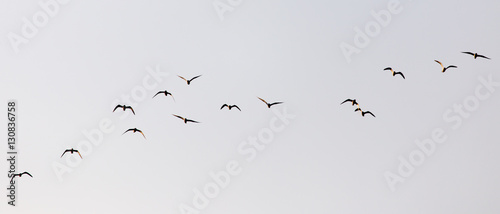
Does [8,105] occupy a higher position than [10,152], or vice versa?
[8,105]

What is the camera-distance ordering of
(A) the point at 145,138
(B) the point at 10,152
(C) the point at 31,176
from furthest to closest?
(A) the point at 145,138 → (C) the point at 31,176 → (B) the point at 10,152

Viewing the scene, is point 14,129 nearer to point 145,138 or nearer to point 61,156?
point 61,156

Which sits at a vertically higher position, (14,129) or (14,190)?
(14,129)

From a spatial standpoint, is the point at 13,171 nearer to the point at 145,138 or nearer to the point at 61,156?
the point at 61,156

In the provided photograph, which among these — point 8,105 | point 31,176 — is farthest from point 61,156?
point 8,105

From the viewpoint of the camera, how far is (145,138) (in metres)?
24.2

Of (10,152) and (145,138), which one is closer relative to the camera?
(10,152)

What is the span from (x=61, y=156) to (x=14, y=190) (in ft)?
7.46

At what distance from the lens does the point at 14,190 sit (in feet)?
70.1

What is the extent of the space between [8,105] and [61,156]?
304 cm

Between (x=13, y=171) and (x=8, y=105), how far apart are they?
2.69 meters

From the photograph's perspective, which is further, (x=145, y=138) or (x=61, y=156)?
(x=145, y=138)

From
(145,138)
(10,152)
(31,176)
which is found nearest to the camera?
(10,152)

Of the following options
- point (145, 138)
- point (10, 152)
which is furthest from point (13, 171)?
point (145, 138)
